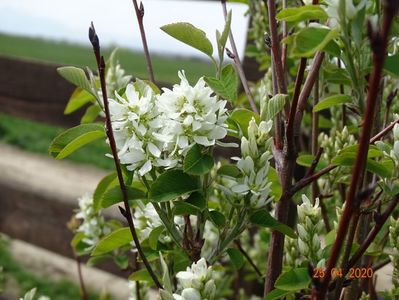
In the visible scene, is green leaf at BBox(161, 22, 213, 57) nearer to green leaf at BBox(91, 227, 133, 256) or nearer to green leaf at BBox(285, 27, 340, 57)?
green leaf at BBox(285, 27, 340, 57)

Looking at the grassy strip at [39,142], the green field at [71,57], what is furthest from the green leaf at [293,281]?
the green field at [71,57]

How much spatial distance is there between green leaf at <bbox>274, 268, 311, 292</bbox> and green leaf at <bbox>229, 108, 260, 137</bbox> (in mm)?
142

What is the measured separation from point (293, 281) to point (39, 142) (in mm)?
3704

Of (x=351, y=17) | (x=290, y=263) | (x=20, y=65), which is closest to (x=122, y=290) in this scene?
(x=20, y=65)

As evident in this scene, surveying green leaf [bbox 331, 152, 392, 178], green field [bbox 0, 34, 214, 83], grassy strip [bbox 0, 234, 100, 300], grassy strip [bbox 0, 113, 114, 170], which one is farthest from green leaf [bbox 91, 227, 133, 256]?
green field [bbox 0, 34, 214, 83]

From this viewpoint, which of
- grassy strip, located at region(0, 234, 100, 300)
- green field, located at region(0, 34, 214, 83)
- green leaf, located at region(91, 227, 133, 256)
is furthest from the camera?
green field, located at region(0, 34, 214, 83)

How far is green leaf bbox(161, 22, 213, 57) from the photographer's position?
1.75ft

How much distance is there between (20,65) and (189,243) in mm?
1580

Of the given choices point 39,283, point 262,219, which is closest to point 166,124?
point 262,219

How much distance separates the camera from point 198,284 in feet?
1.59

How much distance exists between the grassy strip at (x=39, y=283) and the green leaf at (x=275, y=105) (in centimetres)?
163

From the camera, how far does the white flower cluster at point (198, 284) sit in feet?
1.58

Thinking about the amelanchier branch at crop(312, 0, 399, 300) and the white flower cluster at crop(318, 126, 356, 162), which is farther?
the white flower cluster at crop(318, 126, 356, 162)

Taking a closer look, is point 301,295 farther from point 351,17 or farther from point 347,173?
point 351,17
